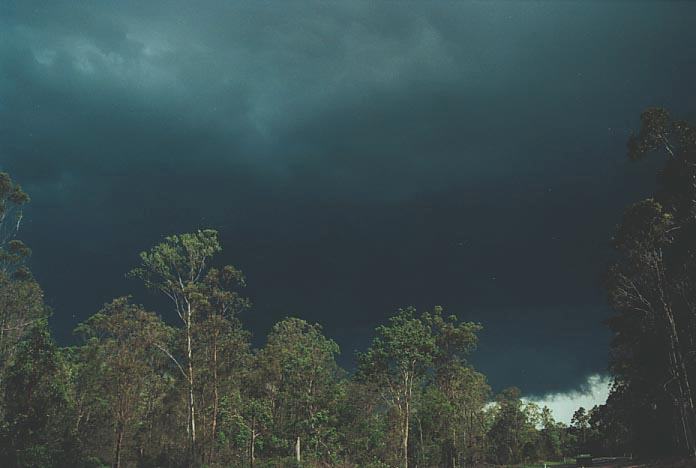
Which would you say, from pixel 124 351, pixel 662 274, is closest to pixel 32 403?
pixel 124 351

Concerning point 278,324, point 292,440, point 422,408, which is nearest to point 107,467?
point 292,440

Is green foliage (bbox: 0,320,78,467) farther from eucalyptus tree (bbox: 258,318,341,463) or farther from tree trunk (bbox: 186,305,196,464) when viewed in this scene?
eucalyptus tree (bbox: 258,318,341,463)

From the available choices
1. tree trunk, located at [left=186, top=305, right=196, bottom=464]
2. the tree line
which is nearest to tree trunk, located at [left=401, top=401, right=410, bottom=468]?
the tree line

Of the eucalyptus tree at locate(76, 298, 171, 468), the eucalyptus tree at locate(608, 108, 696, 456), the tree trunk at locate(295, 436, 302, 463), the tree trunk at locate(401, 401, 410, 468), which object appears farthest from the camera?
the tree trunk at locate(401, 401, 410, 468)

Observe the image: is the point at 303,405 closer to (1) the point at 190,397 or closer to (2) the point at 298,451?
(2) the point at 298,451

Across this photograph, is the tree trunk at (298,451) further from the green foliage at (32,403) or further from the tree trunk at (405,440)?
the green foliage at (32,403)

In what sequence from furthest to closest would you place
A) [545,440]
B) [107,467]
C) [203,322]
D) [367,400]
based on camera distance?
1. [545,440]
2. [367,400]
3. [107,467]
4. [203,322]

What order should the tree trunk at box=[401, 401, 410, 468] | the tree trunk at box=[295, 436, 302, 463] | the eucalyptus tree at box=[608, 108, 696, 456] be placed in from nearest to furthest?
the eucalyptus tree at box=[608, 108, 696, 456] < the tree trunk at box=[295, 436, 302, 463] < the tree trunk at box=[401, 401, 410, 468]

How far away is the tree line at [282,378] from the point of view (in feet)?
112

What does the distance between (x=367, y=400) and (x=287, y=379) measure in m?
10.2

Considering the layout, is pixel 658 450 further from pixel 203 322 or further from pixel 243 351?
pixel 203 322

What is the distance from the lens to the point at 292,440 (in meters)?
48.2

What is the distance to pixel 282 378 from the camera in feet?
155

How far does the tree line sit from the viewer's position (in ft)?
112
